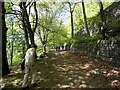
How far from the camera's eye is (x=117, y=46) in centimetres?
1017

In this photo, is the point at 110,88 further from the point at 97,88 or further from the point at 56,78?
the point at 56,78

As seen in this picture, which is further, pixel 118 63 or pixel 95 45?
pixel 95 45

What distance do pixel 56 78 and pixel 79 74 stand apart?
3.94 ft

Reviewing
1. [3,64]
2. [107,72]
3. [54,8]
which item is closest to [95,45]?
[107,72]

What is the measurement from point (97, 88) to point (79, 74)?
8.04 ft

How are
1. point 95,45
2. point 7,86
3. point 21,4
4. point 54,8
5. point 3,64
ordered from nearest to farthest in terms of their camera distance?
point 7,86
point 3,64
point 95,45
point 21,4
point 54,8

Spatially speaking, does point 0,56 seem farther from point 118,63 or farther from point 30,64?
point 118,63

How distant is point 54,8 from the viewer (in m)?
43.0

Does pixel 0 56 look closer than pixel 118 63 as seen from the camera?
No

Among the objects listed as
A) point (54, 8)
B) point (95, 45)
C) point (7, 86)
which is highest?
point (54, 8)

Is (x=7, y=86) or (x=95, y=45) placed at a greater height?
(x=95, y=45)

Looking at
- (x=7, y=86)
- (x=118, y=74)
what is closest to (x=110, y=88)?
(x=118, y=74)

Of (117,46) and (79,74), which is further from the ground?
(117,46)

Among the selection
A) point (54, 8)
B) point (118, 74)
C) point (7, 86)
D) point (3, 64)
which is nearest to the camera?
point (118, 74)
